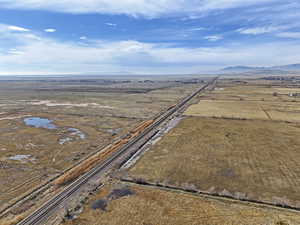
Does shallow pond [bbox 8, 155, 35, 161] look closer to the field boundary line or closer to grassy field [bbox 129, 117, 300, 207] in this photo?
the field boundary line

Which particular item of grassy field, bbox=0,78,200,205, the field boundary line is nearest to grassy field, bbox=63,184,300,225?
the field boundary line

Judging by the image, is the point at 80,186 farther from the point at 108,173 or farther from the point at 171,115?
the point at 171,115

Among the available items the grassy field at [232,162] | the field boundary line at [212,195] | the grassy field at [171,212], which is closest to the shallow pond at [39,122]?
the grassy field at [232,162]

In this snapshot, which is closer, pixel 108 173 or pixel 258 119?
pixel 108 173

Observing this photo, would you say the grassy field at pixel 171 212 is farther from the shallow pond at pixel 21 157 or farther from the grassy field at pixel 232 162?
the shallow pond at pixel 21 157

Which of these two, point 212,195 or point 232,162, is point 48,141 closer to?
point 212,195

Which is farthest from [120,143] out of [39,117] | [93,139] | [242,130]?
[39,117]
